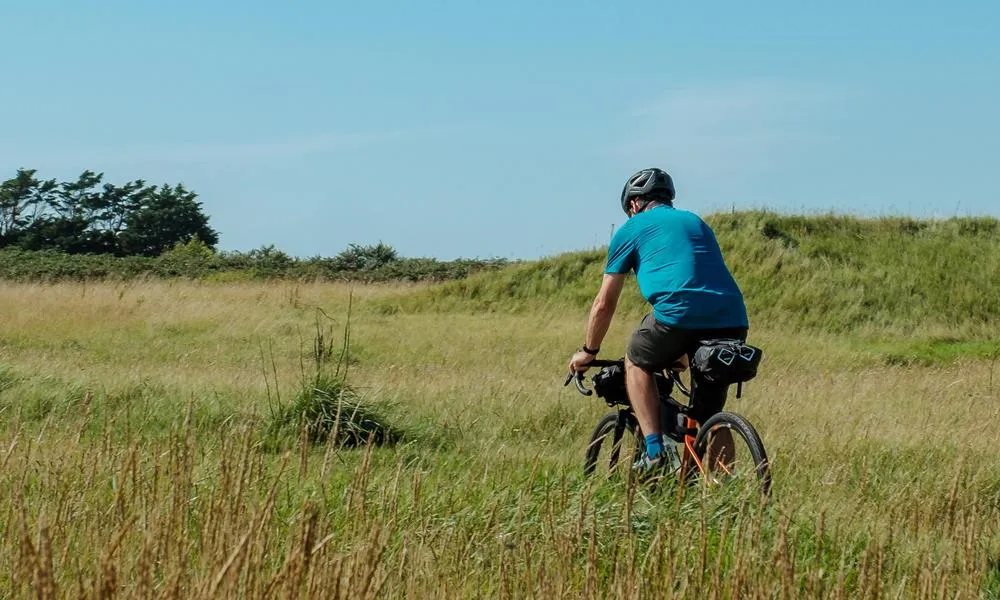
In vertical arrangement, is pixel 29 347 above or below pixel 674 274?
below

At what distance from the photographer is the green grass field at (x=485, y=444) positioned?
10.3 ft

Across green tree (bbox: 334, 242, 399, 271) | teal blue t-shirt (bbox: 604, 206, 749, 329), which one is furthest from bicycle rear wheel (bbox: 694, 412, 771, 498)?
green tree (bbox: 334, 242, 399, 271)

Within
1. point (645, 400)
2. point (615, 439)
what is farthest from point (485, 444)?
point (645, 400)

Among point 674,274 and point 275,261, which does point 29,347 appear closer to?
point 674,274

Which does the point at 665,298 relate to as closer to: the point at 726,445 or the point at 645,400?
the point at 645,400

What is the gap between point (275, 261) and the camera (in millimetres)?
47656

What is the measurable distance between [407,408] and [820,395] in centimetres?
→ 434

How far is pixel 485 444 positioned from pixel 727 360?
3090 millimetres

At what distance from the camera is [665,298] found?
5930mm

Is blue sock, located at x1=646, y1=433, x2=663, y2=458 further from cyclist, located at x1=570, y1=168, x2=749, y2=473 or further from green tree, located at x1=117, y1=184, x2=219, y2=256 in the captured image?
green tree, located at x1=117, y1=184, x2=219, y2=256

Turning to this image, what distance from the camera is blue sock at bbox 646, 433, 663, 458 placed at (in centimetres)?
603

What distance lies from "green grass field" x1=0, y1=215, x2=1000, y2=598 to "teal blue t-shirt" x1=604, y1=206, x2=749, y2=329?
893 mm

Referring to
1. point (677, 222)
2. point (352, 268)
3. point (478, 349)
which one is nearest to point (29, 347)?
point (478, 349)

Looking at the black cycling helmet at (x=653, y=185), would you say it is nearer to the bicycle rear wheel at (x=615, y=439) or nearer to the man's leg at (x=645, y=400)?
the man's leg at (x=645, y=400)
